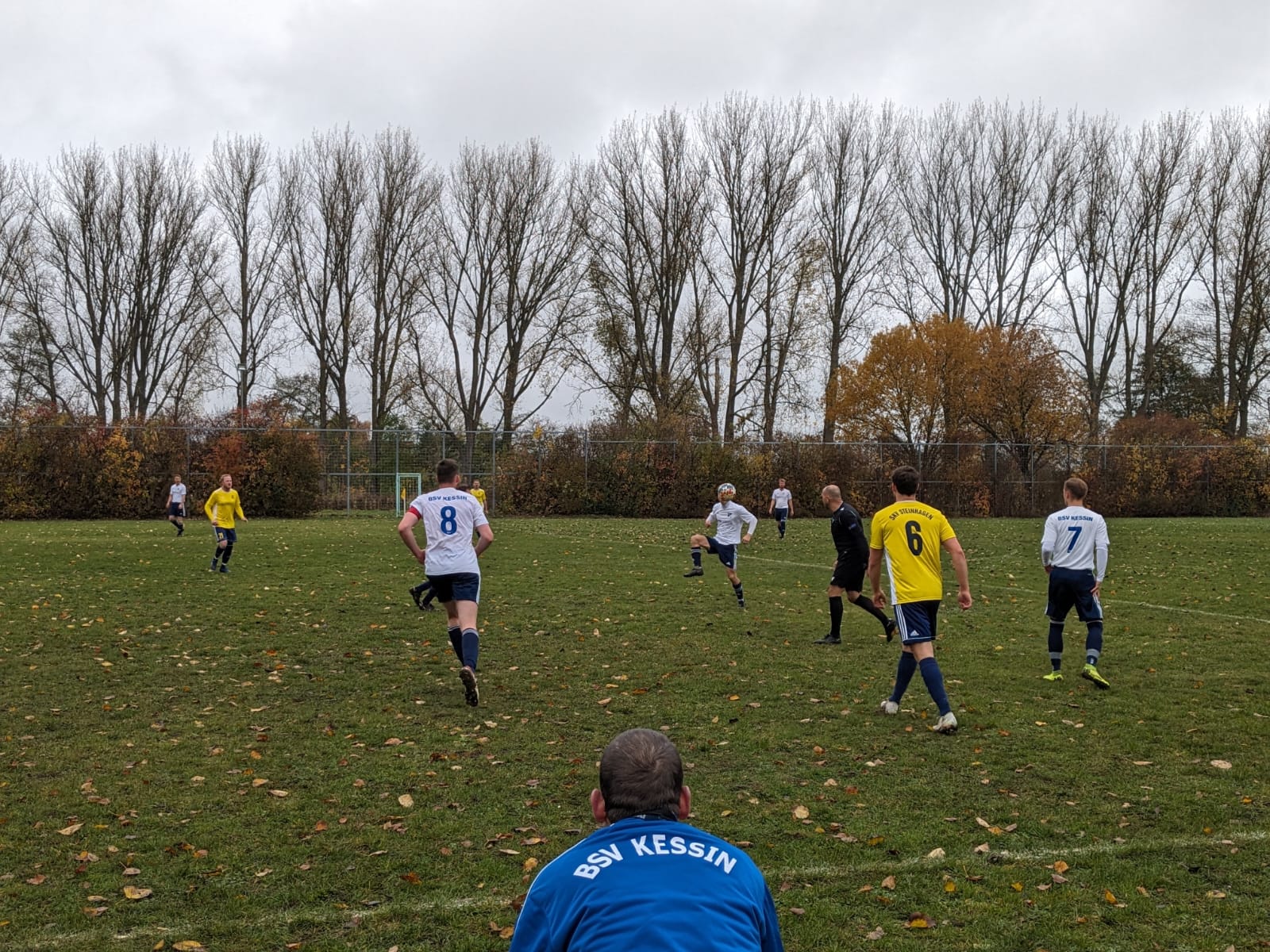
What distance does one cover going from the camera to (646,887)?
2.04 metres

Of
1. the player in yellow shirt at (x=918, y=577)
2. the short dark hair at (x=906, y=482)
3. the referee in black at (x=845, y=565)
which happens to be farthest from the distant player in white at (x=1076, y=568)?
the referee in black at (x=845, y=565)

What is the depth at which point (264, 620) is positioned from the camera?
1199cm

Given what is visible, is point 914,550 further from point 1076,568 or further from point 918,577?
point 1076,568

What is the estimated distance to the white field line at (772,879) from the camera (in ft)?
13.3

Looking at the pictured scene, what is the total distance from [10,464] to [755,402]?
3050cm

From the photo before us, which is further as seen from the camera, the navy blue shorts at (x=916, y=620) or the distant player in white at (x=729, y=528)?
the distant player in white at (x=729, y=528)

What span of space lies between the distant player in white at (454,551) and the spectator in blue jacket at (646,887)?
598 centimetres

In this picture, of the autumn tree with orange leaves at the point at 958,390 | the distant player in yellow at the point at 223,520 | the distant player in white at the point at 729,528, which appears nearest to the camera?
the distant player in white at the point at 729,528

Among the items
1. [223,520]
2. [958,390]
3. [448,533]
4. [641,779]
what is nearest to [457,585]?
[448,533]

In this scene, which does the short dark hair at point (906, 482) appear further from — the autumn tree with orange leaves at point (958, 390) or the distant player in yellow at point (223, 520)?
the autumn tree with orange leaves at point (958, 390)

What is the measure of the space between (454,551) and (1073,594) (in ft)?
17.4

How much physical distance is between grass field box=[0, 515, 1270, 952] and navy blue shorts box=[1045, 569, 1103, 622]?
2.10 feet

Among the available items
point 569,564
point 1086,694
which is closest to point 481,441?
point 569,564

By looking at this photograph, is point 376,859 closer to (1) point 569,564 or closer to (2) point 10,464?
(1) point 569,564
